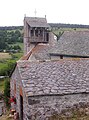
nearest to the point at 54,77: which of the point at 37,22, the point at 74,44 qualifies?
the point at 74,44

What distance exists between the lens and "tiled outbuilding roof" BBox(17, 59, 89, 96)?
12.3m

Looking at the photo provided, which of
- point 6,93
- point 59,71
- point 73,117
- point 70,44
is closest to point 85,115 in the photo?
point 73,117

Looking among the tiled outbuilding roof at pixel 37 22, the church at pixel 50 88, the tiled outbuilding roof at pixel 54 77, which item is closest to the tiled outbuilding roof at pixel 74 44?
the church at pixel 50 88

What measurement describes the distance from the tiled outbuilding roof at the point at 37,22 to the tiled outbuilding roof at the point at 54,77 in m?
27.6

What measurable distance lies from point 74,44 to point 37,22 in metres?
16.0

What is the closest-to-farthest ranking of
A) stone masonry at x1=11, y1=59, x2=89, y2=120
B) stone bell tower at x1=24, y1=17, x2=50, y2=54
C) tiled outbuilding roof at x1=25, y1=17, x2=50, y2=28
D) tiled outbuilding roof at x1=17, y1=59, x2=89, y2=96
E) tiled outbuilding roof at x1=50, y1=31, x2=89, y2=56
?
stone masonry at x1=11, y1=59, x2=89, y2=120, tiled outbuilding roof at x1=17, y1=59, x2=89, y2=96, tiled outbuilding roof at x1=50, y1=31, x2=89, y2=56, stone bell tower at x1=24, y1=17, x2=50, y2=54, tiled outbuilding roof at x1=25, y1=17, x2=50, y2=28

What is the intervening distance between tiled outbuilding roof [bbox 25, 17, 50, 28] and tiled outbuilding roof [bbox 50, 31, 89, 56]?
1203cm

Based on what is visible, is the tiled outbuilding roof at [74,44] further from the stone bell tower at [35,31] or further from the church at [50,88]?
the stone bell tower at [35,31]

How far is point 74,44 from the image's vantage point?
27.7 metres

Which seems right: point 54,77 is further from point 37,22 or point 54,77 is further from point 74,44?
point 37,22

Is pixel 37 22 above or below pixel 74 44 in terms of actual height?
above

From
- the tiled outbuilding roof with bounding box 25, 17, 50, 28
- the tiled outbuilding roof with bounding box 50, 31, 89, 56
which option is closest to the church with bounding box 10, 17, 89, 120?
the tiled outbuilding roof with bounding box 50, 31, 89, 56

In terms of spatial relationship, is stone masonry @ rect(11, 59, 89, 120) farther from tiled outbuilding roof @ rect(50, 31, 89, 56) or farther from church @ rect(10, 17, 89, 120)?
tiled outbuilding roof @ rect(50, 31, 89, 56)

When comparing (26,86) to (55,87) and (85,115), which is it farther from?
(85,115)
